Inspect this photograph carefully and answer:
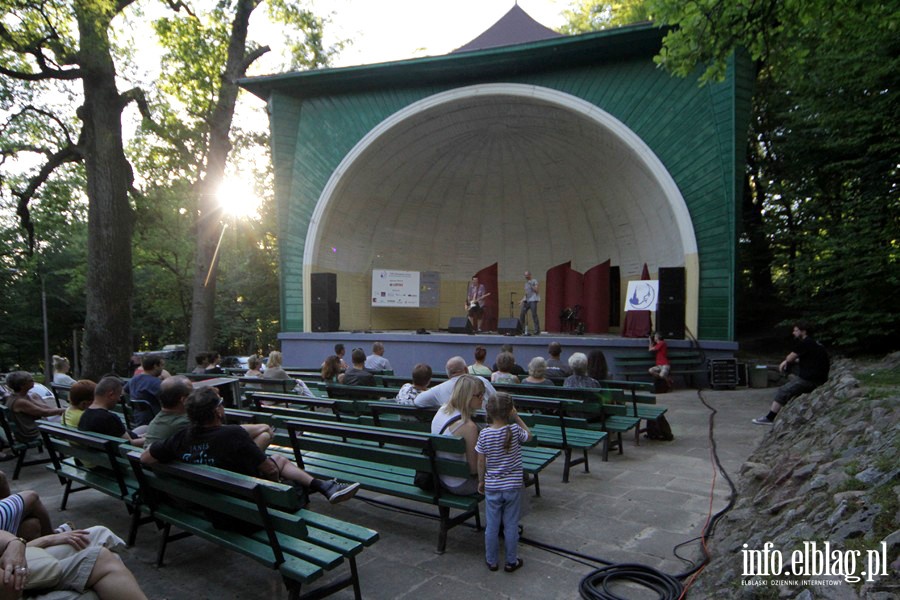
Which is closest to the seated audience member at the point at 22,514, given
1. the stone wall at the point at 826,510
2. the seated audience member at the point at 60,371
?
the stone wall at the point at 826,510

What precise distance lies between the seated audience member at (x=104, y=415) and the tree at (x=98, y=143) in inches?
307

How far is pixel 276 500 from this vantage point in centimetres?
253

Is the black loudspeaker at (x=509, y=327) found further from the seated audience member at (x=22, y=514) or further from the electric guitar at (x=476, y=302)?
the seated audience member at (x=22, y=514)

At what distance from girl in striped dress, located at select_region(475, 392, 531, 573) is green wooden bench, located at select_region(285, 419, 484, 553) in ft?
0.51

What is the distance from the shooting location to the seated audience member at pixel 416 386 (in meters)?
5.10

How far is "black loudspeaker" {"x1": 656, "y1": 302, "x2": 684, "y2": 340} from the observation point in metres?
11.6

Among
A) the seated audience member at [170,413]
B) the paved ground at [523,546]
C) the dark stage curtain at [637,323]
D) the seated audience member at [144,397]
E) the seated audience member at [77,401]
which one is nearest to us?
the paved ground at [523,546]

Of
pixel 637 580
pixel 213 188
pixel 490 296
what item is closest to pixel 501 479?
pixel 637 580

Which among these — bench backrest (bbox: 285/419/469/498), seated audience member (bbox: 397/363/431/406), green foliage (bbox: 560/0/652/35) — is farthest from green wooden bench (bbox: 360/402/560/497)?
green foliage (bbox: 560/0/652/35)

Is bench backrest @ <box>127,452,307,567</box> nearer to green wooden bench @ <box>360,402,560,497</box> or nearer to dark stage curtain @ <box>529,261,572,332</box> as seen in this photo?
green wooden bench @ <box>360,402,560,497</box>

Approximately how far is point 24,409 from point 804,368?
917cm

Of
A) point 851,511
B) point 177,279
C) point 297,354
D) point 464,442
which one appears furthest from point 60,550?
point 177,279

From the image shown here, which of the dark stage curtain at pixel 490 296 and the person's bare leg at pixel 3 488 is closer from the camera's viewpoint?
the person's bare leg at pixel 3 488

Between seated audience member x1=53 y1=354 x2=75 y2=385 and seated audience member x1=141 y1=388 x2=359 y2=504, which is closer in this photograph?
seated audience member x1=141 y1=388 x2=359 y2=504
